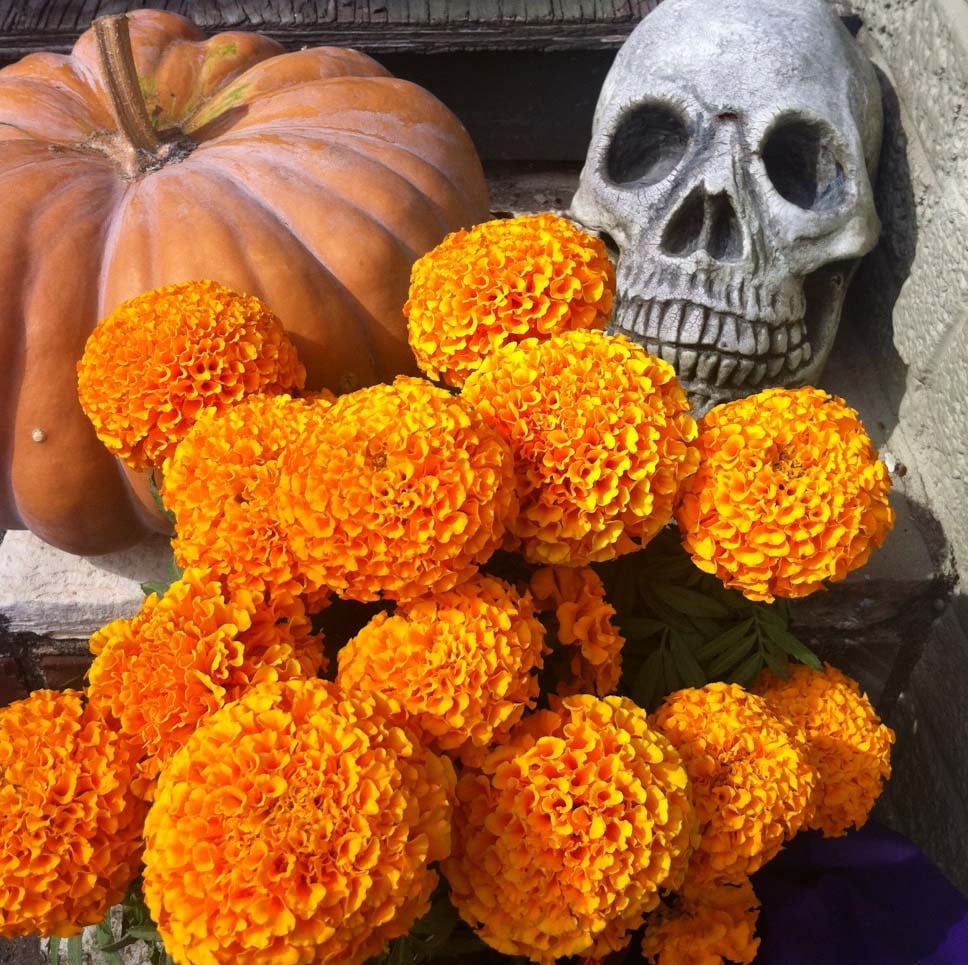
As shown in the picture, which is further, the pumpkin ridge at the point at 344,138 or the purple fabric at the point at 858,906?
the pumpkin ridge at the point at 344,138

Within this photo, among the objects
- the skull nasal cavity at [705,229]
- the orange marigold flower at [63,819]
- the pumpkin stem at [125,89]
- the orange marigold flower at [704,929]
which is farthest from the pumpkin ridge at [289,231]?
the orange marigold flower at [704,929]

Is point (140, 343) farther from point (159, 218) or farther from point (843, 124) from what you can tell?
A: point (843, 124)

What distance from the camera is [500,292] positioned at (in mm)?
729

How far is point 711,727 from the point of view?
70 cm

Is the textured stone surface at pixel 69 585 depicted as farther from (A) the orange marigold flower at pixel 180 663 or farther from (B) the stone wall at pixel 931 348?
(B) the stone wall at pixel 931 348

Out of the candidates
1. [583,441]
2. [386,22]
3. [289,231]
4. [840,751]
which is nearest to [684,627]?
[840,751]

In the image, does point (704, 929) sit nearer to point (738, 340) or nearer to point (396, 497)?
point (396, 497)

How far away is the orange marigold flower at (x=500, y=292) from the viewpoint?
73 centimetres

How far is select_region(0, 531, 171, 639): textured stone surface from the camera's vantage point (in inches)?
47.3

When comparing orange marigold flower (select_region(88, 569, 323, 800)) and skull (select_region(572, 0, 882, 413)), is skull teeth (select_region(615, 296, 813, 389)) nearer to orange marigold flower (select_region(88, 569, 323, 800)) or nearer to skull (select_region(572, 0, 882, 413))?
skull (select_region(572, 0, 882, 413))

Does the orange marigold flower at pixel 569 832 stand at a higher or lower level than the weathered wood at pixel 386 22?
Result: lower

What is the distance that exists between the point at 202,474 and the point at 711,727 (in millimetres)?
450

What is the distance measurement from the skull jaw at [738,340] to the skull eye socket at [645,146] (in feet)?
0.75

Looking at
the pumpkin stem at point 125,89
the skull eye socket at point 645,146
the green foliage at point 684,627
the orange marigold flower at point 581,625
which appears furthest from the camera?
the skull eye socket at point 645,146
